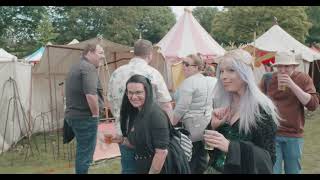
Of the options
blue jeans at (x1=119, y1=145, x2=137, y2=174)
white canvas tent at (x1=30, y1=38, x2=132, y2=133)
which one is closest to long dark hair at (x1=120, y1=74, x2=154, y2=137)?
blue jeans at (x1=119, y1=145, x2=137, y2=174)

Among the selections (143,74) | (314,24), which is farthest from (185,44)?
(314,24)

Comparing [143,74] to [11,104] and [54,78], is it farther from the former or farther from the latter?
[54,78]

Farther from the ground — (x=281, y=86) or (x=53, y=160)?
(x=281, y=86)

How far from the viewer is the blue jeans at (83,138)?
5652mm

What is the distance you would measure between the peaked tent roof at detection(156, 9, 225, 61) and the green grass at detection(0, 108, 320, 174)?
136 inches

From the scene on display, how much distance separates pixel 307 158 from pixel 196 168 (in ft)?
11.1

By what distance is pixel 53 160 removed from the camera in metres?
8.10

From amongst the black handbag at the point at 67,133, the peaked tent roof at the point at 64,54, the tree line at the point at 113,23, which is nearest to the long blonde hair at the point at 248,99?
the black handbag at the point at 67,133

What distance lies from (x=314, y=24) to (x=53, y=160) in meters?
57.0

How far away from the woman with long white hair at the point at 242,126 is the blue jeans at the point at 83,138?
305 cm

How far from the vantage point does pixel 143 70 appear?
4.62 metres

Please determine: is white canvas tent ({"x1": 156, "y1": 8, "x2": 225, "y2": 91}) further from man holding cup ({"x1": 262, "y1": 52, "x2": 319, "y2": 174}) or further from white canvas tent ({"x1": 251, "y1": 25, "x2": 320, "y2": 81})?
man holding cup ({"x1": 262, "y1": 52, "x2": 319, "y2": 174})

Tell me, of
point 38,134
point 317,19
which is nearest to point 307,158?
point 38,134

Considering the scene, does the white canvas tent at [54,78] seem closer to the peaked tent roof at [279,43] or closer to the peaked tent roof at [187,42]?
the peaked tent roof at [187,42]
